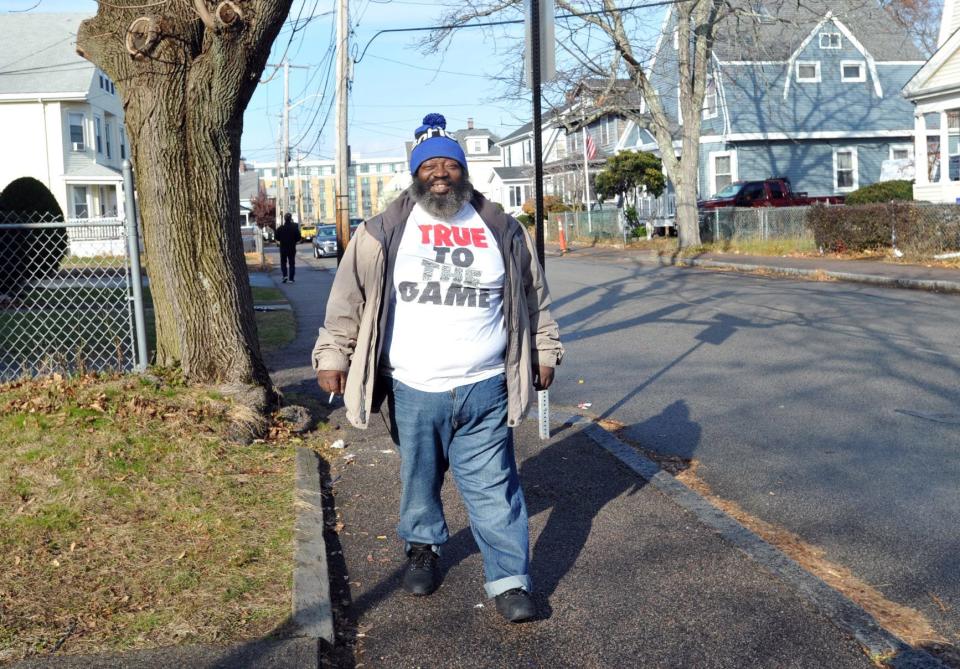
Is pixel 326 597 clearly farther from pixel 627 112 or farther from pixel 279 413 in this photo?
pixel 627 112

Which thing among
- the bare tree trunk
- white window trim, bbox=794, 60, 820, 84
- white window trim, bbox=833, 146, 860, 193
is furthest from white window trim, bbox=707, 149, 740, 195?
the bare tree trunk

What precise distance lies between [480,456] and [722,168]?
37974 millimetres

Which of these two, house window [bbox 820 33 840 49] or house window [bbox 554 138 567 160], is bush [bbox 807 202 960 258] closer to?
house window [bbox 820 33 840 49]

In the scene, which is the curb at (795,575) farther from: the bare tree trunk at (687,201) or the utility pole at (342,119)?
the bare tree trunk at (687,201)

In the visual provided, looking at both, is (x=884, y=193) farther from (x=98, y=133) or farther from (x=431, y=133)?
(x=98, y=133)

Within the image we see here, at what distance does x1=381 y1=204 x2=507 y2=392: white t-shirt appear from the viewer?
4.22 metres

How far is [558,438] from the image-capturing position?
293 inches

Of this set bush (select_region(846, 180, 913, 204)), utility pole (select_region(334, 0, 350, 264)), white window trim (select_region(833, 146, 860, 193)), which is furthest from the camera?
white window trim (select_region(833, 146, 860, 193))

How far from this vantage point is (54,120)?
40688 mm

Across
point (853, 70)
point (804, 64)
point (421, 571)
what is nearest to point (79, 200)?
point (804, 64)

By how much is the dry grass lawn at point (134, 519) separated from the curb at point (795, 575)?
2144mm

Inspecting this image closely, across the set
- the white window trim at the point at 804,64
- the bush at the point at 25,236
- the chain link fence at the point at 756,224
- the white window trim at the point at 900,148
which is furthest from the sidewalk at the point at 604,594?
the white window trim at the point at 900,148

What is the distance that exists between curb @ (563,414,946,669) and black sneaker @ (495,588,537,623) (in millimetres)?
1157

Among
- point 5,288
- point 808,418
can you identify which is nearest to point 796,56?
point 5,288
